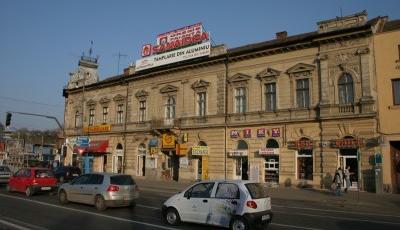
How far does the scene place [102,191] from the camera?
54.7 feet

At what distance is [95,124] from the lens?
162 feet

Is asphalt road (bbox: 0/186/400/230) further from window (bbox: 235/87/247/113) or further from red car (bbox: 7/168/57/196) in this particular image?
window (bbox: 235/87/247/113)

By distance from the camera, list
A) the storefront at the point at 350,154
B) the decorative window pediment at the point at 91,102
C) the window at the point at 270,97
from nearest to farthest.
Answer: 1. the storefront at the point at 350,154
2. the window at the point at 270,97
3. the decorative window pediment at the point at 91,102

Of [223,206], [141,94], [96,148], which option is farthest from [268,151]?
[96,148]

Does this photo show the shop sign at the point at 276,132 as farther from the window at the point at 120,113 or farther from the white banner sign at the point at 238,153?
the window at the point at 120,113

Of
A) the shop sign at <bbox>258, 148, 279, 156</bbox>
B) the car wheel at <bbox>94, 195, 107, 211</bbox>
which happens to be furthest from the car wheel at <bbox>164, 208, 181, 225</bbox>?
the shop sign at <bbox>258, 148, 279, 156</bbox>

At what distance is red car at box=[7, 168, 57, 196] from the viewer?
22.3 meters

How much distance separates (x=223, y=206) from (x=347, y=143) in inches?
710

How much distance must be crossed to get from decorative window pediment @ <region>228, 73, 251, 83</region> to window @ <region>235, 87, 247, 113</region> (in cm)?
75

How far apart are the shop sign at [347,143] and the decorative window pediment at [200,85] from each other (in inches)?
512

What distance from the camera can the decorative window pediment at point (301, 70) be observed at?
30219 millimetres

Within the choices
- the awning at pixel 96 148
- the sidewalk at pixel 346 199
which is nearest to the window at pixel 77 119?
the awning at pixel 96 148

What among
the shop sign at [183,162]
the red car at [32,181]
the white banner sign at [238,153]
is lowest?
the red car at [32,181]

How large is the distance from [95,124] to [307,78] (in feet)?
93.8
